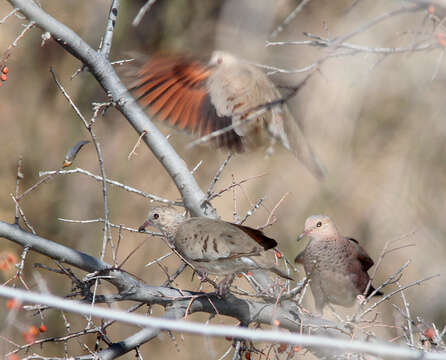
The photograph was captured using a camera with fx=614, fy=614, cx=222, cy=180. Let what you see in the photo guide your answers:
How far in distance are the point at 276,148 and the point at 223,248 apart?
8.98 ft

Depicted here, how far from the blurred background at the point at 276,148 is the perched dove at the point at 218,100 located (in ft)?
5.03

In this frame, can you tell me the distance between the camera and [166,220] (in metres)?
3.32

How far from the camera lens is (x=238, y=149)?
3223mm

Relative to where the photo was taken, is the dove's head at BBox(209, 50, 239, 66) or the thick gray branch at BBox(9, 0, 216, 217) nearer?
the thick gray branch at BBox(9, 0, 216, 217)

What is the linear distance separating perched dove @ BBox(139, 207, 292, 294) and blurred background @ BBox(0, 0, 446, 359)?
2.11 meters

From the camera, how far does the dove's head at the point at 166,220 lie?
330cm

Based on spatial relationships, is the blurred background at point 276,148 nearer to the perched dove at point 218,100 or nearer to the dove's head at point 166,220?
the perched dove at point 218,100

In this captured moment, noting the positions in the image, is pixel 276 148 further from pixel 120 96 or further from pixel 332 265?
pixel 120 96

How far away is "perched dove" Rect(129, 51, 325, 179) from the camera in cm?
314

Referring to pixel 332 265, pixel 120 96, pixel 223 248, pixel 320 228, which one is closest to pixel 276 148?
pixel 320 228

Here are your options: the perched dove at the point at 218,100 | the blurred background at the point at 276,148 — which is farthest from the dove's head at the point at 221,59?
the blurred background at the point at 276,148

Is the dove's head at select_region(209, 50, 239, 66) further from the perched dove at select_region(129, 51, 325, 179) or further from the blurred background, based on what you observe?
the blurred background

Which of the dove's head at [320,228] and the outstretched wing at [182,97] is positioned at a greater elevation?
the outstretched wing at [182,97]

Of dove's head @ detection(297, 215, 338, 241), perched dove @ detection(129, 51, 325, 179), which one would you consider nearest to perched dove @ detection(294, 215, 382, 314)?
dove's head @ detection(297, 215, 338, 241)
